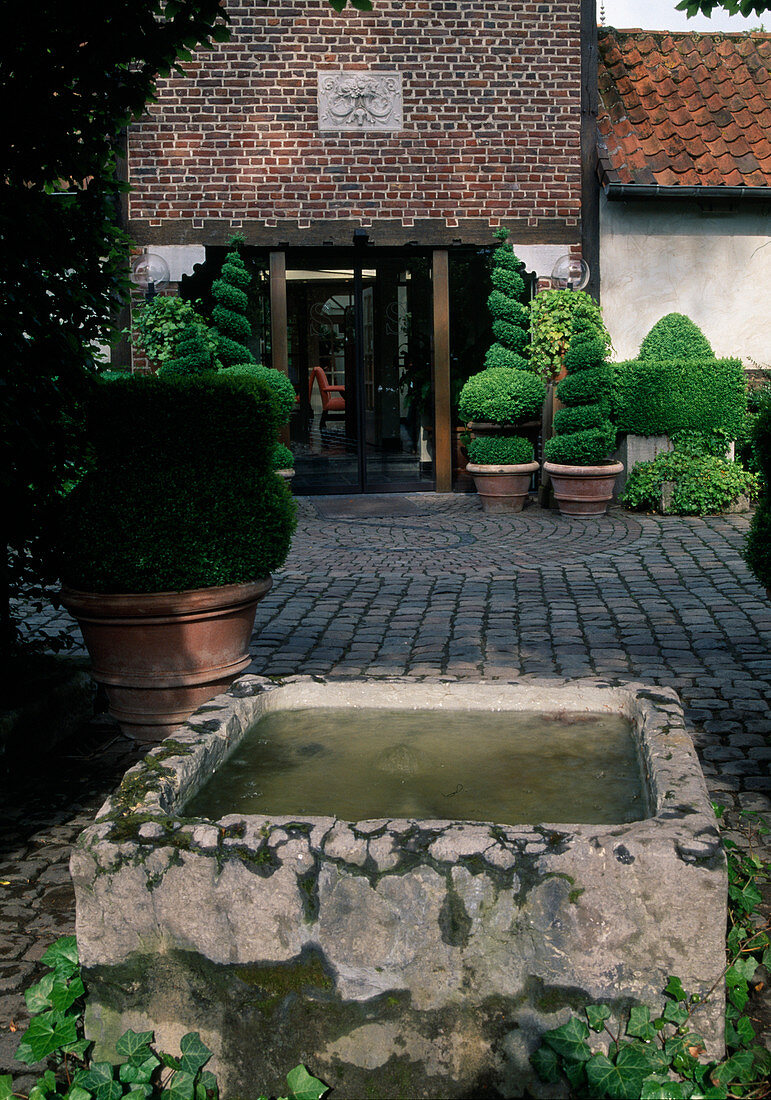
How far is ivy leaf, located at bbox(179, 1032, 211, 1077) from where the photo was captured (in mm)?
2289

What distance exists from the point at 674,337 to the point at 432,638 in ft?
20.8

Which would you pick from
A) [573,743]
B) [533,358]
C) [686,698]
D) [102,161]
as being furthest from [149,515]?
[533,358]

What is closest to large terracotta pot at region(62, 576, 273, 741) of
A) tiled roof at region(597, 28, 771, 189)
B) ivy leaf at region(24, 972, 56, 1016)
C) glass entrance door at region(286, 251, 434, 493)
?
ivy leaf at region(24, 972, 56, 1016)

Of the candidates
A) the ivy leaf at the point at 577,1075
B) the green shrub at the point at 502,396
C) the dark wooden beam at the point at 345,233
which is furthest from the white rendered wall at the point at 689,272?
the ivy leaf at the point at 577,1075

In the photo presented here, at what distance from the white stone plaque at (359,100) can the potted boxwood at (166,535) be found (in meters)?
8.09

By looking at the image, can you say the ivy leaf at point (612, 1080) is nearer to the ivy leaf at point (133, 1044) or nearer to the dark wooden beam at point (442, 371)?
the ivy leaf at point (133, 1044)

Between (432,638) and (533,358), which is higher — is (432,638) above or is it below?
below

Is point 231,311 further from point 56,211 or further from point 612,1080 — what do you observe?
point 612,1080

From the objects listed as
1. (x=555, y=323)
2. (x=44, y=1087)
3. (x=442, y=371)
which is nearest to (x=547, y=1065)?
(x=44, y=1087)

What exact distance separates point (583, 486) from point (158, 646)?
7.00m

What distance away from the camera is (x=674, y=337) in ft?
37.0

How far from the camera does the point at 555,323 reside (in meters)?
11.1

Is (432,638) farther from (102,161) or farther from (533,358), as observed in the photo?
(533,358)

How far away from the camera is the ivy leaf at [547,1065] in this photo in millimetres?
2217
